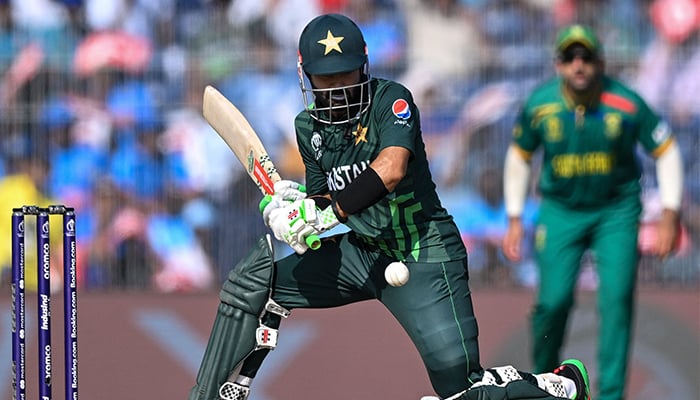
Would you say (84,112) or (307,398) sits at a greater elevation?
(84,112)

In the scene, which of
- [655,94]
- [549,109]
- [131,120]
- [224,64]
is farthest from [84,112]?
[655,94]

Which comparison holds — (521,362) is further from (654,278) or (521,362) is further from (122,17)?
(122,17)

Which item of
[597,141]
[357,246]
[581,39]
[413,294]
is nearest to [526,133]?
[597,141]

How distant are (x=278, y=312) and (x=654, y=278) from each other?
2.76 m

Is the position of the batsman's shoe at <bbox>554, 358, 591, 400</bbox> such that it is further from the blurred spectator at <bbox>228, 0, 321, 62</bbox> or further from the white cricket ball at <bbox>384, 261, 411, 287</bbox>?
the blurred spectator at <bbox>228, 0, 321, 62</bbox>

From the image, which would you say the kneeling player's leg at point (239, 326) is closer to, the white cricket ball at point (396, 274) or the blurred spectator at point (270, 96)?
the white cricket ball at point (396, 274)

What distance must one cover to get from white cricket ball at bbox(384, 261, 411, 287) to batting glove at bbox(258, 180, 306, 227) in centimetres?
38

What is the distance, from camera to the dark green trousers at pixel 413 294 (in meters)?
3.92

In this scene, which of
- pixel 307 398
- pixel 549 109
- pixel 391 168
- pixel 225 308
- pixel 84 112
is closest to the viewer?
pixel 391 168

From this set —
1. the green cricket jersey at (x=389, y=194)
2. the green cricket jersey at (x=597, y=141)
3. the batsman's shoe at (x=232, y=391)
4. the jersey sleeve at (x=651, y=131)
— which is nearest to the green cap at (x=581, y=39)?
the green cricket jersey at (x=597, y=141)

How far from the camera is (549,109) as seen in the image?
5.23 m

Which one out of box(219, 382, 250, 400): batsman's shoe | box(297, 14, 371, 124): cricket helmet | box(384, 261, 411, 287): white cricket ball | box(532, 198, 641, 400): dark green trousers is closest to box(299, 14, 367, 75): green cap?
box(297, 14, 371, 124): cricket helmet

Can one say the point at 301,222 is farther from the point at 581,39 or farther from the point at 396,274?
the point at 581,39

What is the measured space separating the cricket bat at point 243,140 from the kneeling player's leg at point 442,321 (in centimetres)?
55
